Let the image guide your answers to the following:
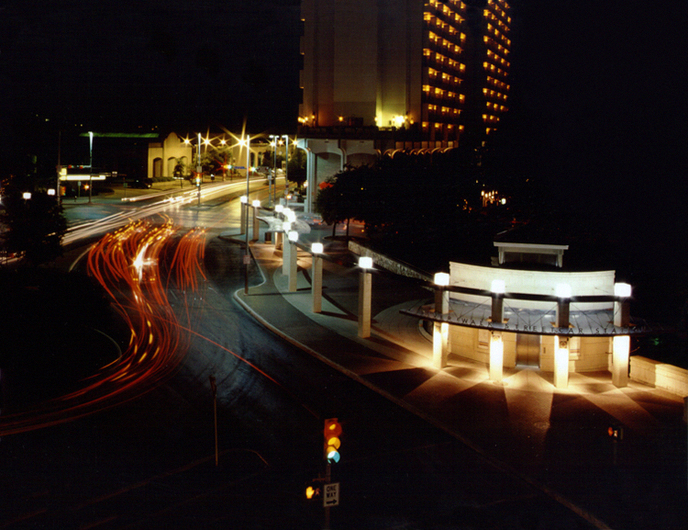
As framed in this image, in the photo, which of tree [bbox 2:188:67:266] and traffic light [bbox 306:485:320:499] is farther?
tree [bbox 2:188:67:266]

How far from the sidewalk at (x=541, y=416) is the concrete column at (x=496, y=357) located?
0.93ft

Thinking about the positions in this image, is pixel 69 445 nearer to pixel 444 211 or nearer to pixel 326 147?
pixel 444 211

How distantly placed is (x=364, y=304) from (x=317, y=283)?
4.05m

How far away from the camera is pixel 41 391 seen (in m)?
16.6

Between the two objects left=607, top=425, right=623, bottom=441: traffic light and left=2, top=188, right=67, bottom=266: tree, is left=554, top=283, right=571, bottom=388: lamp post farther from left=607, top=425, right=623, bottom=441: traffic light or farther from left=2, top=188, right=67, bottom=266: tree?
left=2, top=188, right=67, bottom=266: tree

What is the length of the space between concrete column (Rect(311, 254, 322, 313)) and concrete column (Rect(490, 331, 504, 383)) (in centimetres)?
969

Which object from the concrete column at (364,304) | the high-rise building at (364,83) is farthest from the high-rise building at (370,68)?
the concrete column at (364,304)

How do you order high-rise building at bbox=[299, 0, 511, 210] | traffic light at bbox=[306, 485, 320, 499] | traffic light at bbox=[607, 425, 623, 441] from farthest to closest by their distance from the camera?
high-rise building at bbox=[299, 0, 511, 210], traffic light at bbox=[607, 425, 623, 441], traffic light at bbox=[306, 485, 320, 499]

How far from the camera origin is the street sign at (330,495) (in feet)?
30.0

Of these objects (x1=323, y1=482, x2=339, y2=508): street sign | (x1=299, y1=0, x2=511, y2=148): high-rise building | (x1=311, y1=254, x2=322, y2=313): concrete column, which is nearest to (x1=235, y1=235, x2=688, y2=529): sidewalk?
(x1=311, y1=254, x2=322, y2=313): concrete column

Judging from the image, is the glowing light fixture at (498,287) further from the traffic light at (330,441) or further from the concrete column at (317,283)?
the traffic light at (330,441)

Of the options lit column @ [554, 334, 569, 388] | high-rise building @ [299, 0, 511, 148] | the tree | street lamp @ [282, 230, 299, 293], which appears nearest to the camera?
lit column @ [554, 334, 569, 388]

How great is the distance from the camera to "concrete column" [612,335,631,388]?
17.7 meters

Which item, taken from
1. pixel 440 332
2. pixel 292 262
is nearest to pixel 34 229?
pixel 292 262
